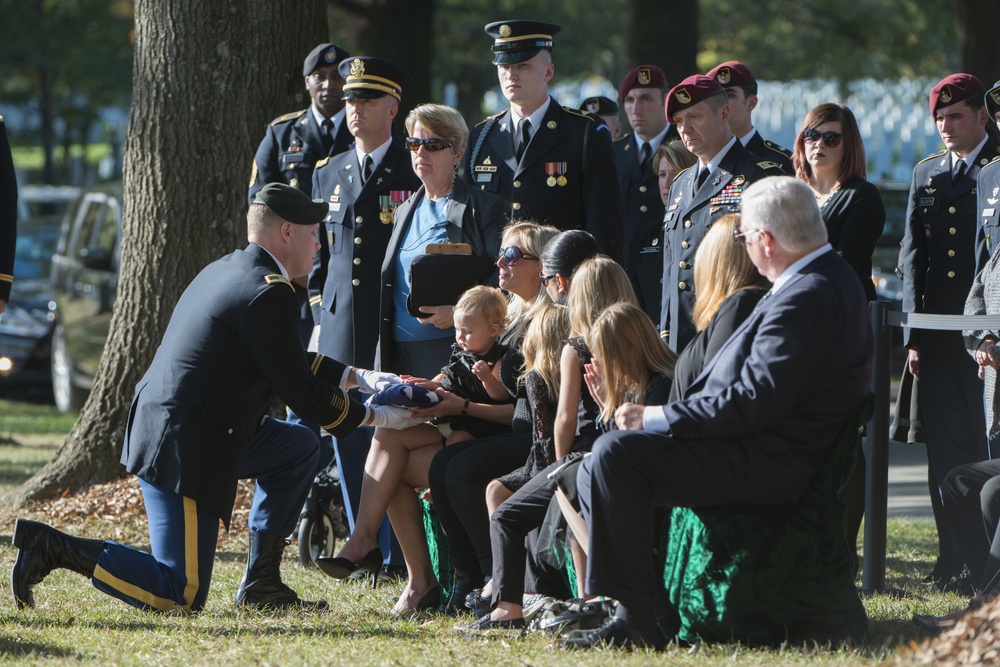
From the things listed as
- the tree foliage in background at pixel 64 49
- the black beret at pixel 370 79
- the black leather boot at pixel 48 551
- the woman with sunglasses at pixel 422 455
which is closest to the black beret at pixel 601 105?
the black beret at pixel 370 79

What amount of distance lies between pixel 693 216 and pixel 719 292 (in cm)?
120

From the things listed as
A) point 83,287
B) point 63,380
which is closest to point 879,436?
point 83,287

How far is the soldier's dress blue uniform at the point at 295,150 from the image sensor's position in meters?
7.63

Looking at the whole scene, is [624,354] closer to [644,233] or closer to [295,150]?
[644,233]

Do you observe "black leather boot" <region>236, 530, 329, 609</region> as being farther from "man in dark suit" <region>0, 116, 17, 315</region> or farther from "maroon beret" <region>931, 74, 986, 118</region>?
"maroon beret" <region>931, 74, 986, 118</region>

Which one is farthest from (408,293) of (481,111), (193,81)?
(481,111)

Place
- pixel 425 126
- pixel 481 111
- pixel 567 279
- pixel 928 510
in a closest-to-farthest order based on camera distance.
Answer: pixel 567 279 → pixel 425 126 → pixel 928 510 → pixel 481 111

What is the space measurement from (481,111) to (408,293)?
2523cm

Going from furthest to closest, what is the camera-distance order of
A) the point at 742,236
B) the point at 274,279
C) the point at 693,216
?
the point at 693,216, the point at 274,279, the point at 742,236

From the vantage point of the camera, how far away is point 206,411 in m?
5.42

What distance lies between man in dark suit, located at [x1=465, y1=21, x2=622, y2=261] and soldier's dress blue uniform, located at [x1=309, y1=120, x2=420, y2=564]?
42 cm

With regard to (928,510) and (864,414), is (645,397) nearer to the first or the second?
(864,414)

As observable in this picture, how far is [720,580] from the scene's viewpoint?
470 cm

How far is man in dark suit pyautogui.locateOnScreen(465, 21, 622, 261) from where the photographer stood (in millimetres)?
6594
